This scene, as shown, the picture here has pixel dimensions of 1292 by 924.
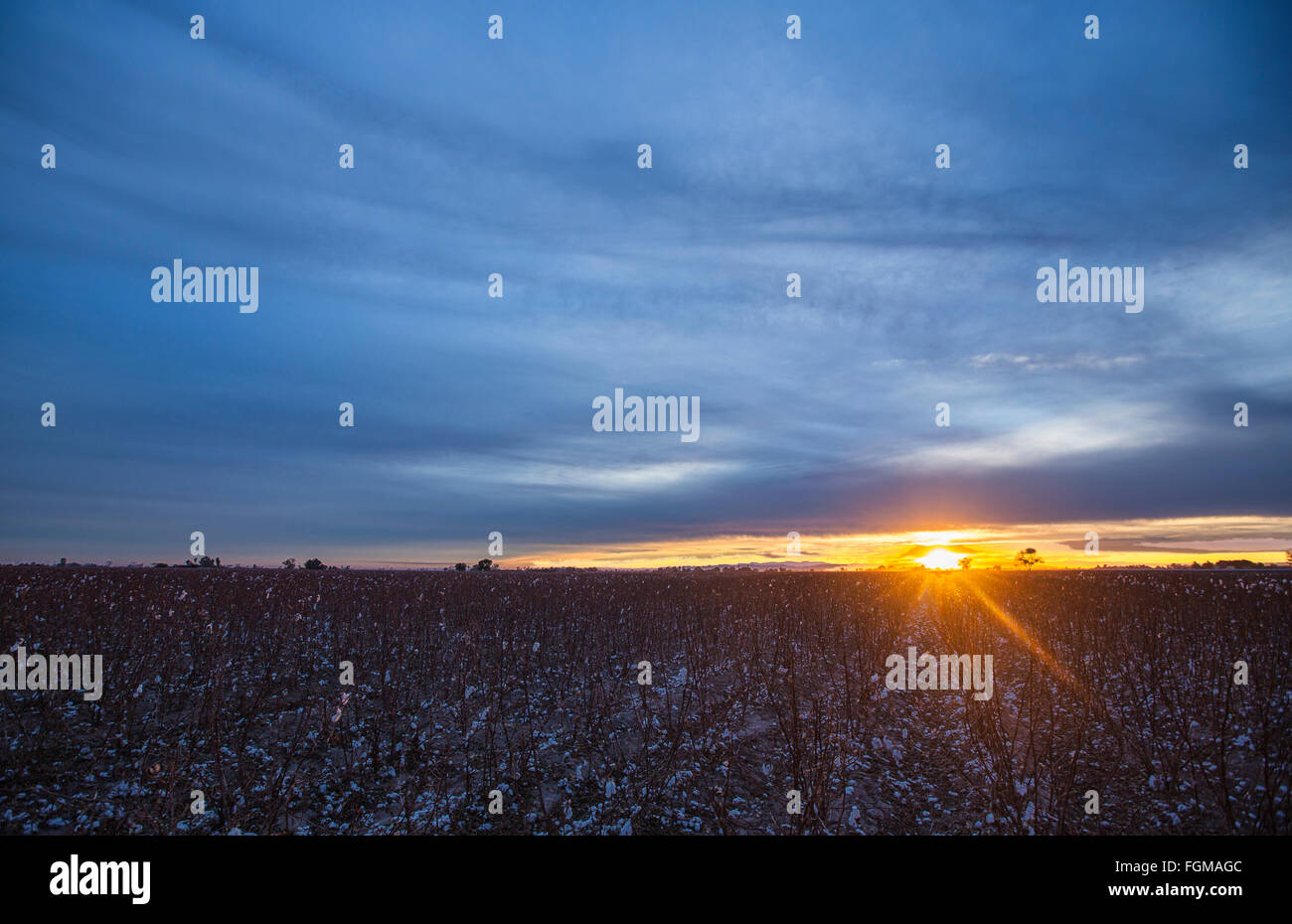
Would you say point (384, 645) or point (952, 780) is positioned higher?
point (384, 645)
